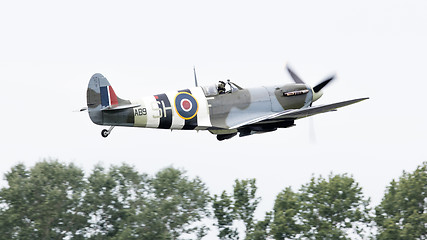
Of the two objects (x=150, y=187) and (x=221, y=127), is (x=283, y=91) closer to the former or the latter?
(x=221, y=127)

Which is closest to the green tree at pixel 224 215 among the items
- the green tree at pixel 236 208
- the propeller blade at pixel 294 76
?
the green tree at pixel 236 208

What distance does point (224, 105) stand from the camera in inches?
1126

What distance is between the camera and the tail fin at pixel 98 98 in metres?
26.4

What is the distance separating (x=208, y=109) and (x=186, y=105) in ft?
2.73

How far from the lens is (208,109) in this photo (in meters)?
28.3

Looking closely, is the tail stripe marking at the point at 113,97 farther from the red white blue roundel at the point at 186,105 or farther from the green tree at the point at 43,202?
the green tree at the point at 43,202

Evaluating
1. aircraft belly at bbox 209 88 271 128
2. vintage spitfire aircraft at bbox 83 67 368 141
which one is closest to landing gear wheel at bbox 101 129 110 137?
vintage spitfire aircraft at bbox 83 67 368 141

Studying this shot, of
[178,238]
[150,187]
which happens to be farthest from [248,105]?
[150,187]

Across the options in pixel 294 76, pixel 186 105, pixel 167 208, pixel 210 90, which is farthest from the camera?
pixel 167 208

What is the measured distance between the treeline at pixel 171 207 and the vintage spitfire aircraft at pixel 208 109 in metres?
19.9

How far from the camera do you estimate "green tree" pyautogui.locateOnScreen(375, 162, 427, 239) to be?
47.7m

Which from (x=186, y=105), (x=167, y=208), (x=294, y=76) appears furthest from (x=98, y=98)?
(x=167, y=208)

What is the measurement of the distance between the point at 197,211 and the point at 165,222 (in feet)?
8.45

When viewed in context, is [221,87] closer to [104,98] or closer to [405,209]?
[104,98]
